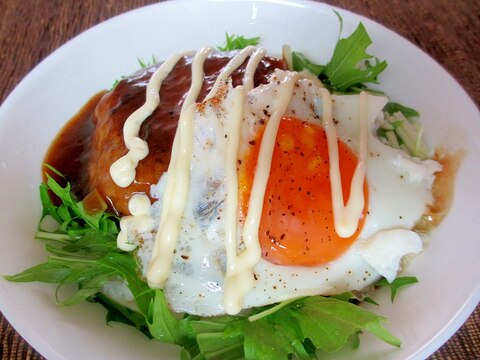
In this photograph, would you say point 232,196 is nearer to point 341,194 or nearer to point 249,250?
point 249,250

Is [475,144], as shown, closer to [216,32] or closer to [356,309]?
[356,309]

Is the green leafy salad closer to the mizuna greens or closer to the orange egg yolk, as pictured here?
the mizuna greens

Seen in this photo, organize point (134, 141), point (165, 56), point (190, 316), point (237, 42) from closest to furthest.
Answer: point (190, 316)
point (134, 141)
point (237, 42)
point (165, 56)

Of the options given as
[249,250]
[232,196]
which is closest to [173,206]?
[232,196]

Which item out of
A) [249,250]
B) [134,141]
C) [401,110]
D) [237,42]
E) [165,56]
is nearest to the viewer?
[249,250]

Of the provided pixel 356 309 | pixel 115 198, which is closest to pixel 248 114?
pixel 115 198

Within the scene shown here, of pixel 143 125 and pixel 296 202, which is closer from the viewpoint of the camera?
pixel 296 202

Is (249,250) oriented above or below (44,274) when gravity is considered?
above
